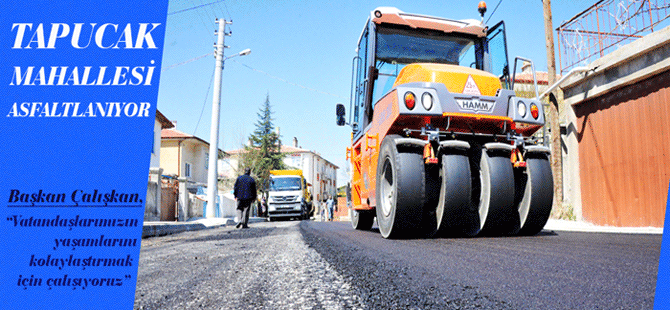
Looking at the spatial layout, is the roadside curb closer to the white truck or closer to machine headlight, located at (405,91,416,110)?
machine headlight, located at (405,91,416,110)

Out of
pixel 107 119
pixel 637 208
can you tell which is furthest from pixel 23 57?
pixel 637 208

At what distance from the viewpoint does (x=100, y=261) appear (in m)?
1.42

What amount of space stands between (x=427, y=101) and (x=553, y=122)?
755 cm

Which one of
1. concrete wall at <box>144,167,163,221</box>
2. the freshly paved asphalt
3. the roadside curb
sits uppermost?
concrete wall at <box>144,167,163,221</box>

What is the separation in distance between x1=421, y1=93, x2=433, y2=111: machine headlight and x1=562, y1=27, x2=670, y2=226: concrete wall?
468 cm

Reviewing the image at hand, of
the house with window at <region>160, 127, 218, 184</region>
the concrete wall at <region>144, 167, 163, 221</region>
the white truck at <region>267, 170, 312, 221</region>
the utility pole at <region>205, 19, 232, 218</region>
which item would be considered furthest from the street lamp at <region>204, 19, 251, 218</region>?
the white truck at <region>267, 170, 312, 221</region>

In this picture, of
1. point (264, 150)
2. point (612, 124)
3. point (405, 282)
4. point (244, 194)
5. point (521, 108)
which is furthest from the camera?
point (264, 150)

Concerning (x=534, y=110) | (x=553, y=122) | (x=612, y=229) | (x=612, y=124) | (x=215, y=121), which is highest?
(x=215, y=121)

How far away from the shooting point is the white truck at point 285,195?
71.4 ft

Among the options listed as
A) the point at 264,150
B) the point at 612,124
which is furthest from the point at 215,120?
the point at 264,150

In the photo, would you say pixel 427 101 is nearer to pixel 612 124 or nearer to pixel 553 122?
pixel 612 124

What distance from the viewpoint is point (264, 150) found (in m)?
41.4

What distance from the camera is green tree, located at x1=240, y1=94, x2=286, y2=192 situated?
3894cm

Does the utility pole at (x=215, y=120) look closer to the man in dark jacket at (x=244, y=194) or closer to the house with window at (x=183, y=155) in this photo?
the man in dark jacket at (x=244, y=194)
